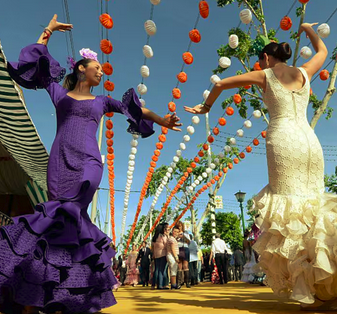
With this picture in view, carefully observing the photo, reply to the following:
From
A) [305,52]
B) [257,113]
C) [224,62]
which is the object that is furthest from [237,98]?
[305,52]

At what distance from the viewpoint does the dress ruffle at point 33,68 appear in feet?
9.14

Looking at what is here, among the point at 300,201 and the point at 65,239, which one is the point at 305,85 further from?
the point at 65,239

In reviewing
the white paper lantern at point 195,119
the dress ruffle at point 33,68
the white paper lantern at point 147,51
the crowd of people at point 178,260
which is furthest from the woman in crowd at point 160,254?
the dress ruffle at point 33,68

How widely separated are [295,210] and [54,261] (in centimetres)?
193

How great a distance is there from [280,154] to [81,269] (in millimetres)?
1950

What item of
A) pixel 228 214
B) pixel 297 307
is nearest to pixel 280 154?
pixel 297 307

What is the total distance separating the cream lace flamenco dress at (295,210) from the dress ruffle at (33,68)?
2.10 meters

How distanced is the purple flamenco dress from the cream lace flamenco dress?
4.61ft

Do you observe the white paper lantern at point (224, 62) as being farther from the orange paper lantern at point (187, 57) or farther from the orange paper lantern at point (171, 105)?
the orange paper lantern at point (171, 105)

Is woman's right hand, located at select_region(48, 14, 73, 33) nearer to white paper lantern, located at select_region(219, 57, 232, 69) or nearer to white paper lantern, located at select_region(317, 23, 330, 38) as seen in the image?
white paper lantern, located at select_region(219, 57, 232, 69)

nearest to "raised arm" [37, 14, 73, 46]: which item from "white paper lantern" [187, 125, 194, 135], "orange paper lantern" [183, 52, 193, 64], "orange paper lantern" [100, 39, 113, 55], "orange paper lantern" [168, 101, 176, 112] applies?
"orange paper lantern" [100, 39, 113, 55]

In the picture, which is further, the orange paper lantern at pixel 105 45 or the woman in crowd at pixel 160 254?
the woman in crowd at pixel 160 254

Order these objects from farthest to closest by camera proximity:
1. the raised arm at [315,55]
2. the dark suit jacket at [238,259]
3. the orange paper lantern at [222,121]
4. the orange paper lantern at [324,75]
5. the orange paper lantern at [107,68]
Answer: the dark suit jacket at [238,259], the orange paper lantern at [222,121], the orange paper lantern at [324,75], the orange paper lantern at [107,68], the raised arm at [315,55]

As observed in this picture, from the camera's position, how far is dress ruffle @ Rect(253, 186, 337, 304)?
239 cm
